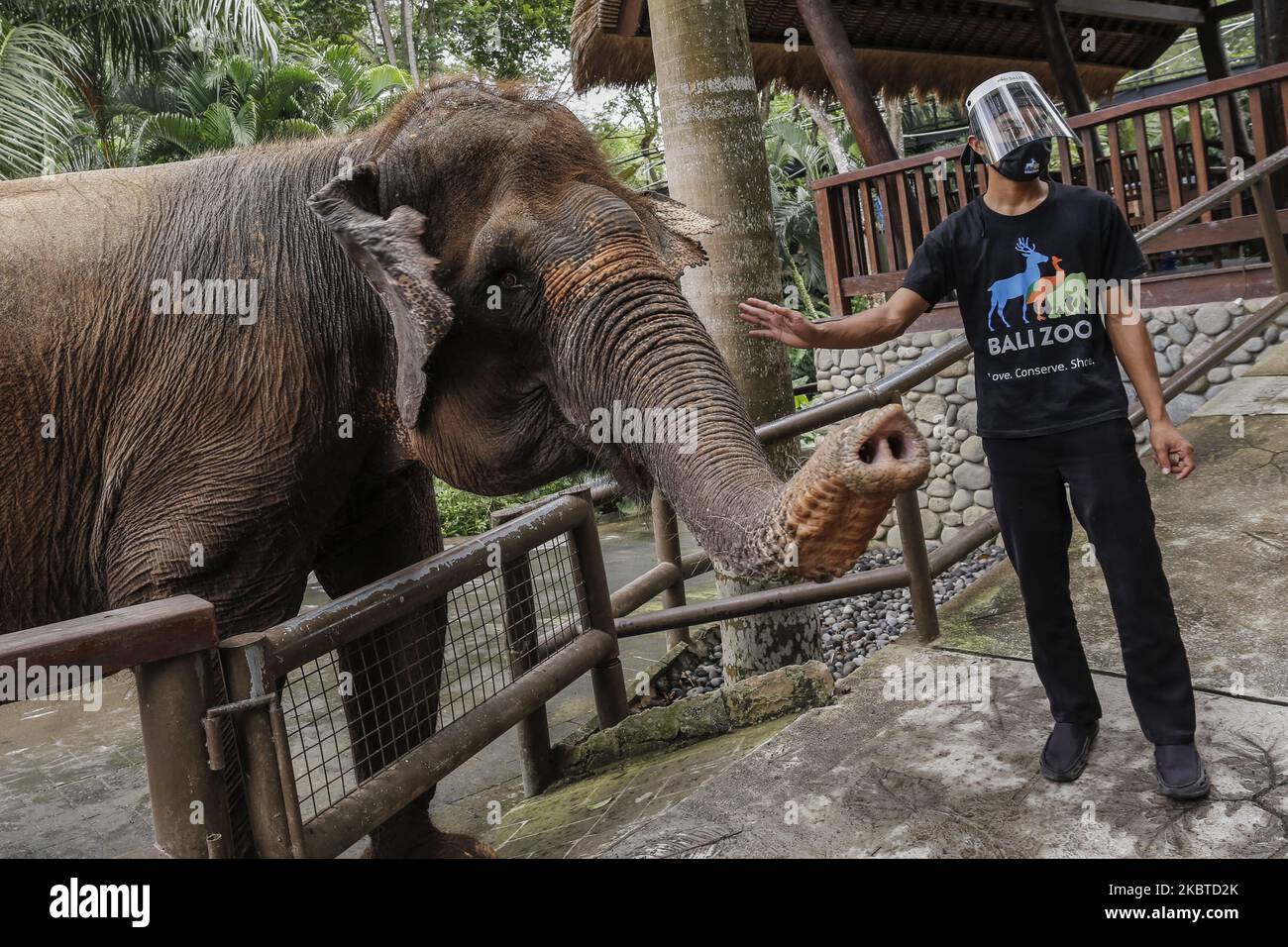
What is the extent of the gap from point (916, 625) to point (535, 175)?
7.69 ft

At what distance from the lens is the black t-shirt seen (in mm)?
2604

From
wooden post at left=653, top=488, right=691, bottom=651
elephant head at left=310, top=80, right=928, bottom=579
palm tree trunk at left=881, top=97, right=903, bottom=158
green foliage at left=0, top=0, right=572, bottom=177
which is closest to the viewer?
elephant head at left=310, top=80, right=928, bottom=579

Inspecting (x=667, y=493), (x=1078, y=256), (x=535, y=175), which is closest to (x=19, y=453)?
(x=535, y=175)

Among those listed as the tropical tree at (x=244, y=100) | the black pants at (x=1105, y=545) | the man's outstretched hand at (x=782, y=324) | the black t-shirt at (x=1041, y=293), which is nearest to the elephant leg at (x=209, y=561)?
the man's outstretched hand at (x=782, y=324)

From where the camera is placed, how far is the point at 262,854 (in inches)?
98.3

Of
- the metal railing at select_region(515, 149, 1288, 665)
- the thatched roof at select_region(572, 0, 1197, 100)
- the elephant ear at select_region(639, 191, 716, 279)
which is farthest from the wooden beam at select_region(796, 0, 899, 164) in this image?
the elephant ear at select_region(639, 191, 716, 279)

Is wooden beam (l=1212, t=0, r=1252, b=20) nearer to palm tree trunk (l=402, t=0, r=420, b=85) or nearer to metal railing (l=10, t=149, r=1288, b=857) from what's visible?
metal railing (l=10, t=149, r=1288, b=857)

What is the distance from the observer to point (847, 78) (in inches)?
330

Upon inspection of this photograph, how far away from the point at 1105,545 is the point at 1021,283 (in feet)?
2.30

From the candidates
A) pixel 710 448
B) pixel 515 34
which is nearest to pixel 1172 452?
pixel 710 448

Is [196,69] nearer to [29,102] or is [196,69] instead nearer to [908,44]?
[29,102]

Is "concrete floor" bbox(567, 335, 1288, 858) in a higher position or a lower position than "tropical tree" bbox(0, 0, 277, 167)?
lower

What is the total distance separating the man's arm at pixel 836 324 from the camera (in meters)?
2.58

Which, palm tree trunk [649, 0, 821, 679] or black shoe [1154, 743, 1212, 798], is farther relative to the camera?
palm tree trunk [649, 0, 821, 679]
